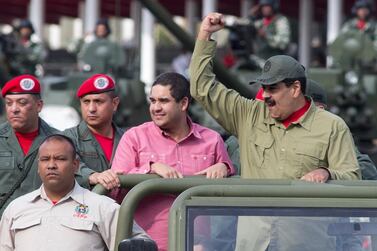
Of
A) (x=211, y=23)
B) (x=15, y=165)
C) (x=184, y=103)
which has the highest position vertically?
(x=211, y=23)

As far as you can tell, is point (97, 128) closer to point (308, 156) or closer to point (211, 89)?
point (211, 89)

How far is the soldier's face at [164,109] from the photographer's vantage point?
777 cm

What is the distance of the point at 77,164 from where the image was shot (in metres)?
7.12

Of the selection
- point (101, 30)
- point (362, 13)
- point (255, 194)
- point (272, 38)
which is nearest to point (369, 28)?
point (362, 13)

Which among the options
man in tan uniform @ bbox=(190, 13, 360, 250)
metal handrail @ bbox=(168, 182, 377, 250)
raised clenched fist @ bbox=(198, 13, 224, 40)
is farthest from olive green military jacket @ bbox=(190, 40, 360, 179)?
metal handrail @ bbox=(168, 182, 377, 250)

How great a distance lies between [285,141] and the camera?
7.50 metres

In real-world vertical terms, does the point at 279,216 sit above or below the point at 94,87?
below

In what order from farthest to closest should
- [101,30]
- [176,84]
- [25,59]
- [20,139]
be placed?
[101,30] → [25,59] → [20,139] → [176,84]

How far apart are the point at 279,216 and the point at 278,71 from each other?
1356 millimetres

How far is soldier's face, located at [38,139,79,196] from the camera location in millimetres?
6968

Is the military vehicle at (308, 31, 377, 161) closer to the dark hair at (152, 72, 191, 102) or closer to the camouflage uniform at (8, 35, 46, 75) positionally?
the camouflage uniform at (8, 35, 46, 75)

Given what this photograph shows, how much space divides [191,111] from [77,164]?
13690mm

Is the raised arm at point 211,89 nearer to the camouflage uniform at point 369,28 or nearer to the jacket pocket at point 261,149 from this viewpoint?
the jacket pocket at point 261,149

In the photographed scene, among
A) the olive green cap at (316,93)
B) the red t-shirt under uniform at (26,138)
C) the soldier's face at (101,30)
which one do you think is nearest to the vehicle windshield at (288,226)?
the olive green cap at (316,93)
